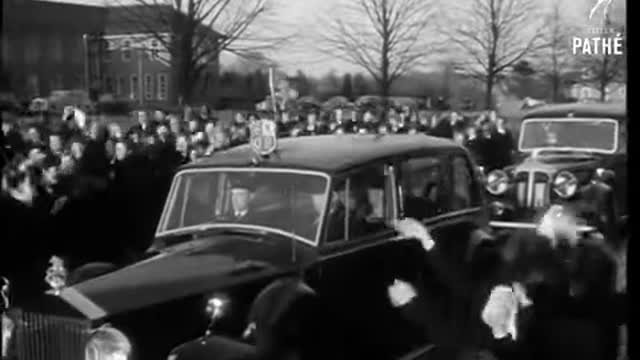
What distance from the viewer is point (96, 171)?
11.2 feet

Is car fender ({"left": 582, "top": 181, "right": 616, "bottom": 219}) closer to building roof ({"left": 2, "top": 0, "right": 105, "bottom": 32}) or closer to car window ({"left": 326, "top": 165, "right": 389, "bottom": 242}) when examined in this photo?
car window ({"left": 326, "top": 165, "right": 389, "bottom": 242})

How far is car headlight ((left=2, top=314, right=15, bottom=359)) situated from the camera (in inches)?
136

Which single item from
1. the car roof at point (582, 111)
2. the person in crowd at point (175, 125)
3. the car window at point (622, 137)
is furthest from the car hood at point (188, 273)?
the car window at point (622, 137)

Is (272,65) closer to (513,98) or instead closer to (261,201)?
(261,201)

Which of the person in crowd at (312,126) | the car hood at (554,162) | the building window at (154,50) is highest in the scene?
the building window at (154,50)

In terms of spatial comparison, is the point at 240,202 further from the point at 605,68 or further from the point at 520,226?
the point at 605,68

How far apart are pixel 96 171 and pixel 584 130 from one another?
1666mm

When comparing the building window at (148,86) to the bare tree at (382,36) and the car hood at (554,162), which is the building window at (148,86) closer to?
the bare tree at (382,36)

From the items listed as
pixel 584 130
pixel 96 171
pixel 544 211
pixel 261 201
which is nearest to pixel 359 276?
pixel 261 201

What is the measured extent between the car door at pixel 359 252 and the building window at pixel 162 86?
2.31 feet

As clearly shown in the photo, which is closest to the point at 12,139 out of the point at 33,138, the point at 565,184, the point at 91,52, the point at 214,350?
the point at 33,138

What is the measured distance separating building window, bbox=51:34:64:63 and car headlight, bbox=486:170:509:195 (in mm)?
1574

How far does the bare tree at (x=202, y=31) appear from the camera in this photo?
124 inches

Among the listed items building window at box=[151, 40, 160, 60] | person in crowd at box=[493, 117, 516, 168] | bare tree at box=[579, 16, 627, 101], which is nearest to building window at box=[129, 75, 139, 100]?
building window at box=[151, 40, 160, 60]
